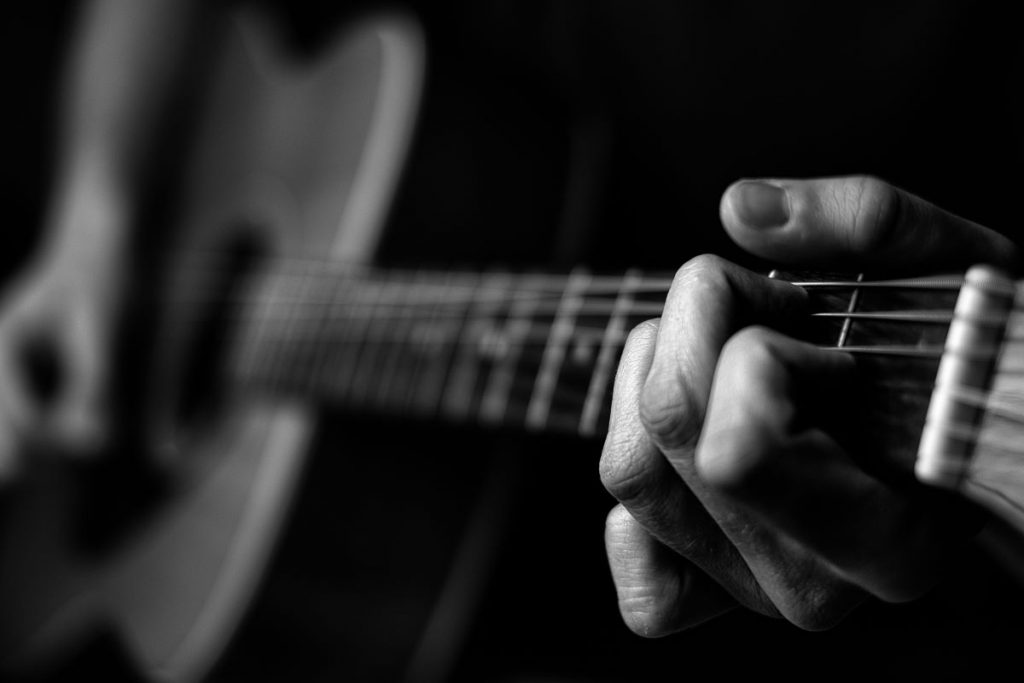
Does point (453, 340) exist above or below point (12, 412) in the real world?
above

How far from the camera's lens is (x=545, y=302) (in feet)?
1.63

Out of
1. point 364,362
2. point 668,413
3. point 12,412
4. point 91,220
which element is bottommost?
point 12,412

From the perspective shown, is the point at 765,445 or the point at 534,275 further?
the point at 534,275

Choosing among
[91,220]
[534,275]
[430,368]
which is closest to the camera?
[534,275]

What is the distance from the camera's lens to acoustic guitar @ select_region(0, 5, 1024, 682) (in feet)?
0.95

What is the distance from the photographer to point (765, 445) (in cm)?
→ 27

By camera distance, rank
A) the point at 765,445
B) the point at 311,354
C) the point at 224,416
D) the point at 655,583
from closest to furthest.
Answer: the point at 765,445 → the point at 655,583 → the point at 311,354 → the point at 224,416

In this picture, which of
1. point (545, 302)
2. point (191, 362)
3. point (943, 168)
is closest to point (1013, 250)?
point (545, 302)

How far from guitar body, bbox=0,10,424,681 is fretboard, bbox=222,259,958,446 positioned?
50mm

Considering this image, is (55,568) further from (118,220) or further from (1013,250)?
(1013,250)

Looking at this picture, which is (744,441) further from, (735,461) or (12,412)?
(12,412)

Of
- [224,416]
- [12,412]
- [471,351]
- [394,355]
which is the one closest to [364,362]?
[394,355]

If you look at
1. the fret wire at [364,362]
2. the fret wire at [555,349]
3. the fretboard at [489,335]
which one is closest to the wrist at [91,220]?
the fretboard at [489,335]

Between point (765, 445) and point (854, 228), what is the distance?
0.10m
